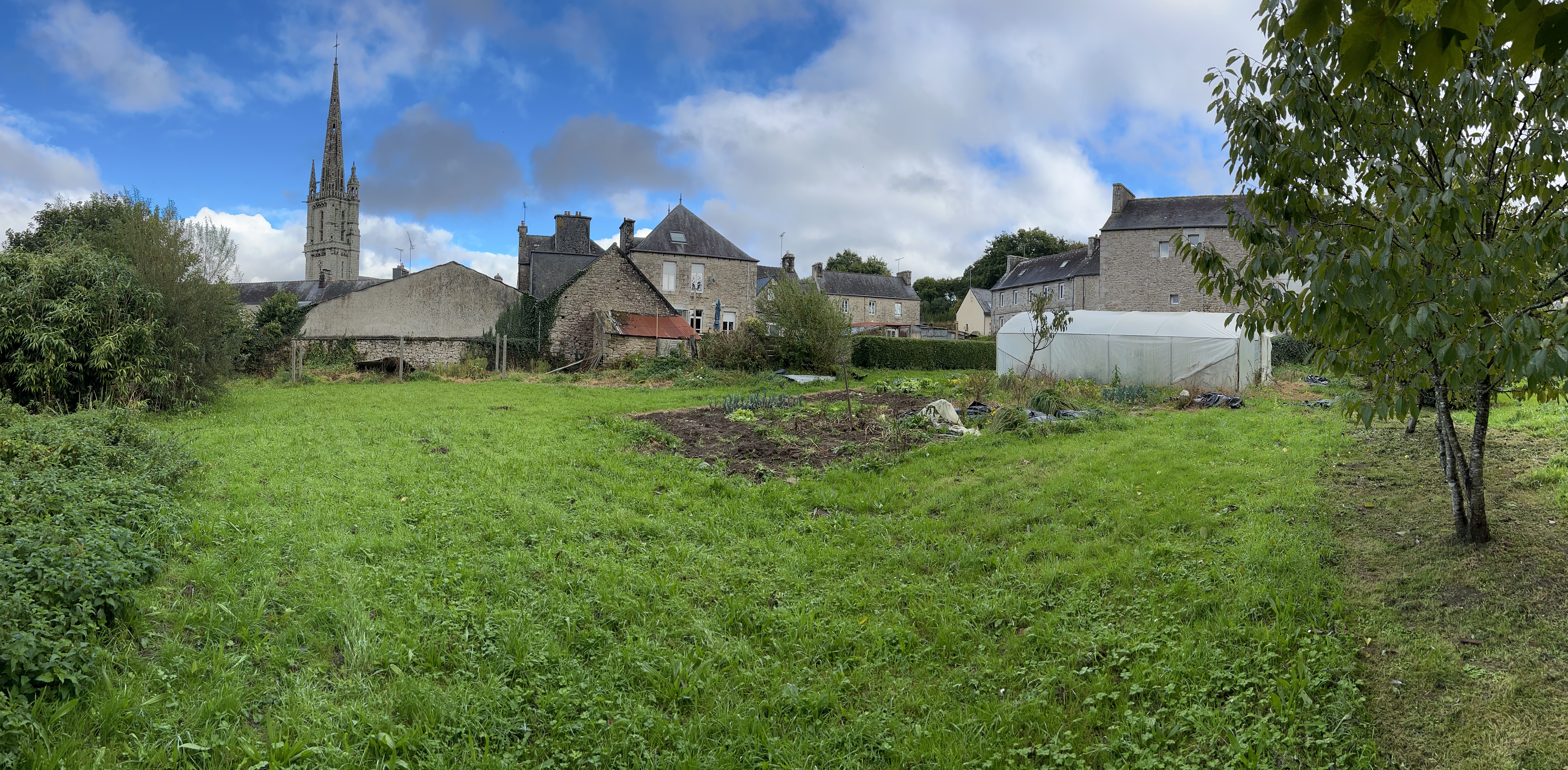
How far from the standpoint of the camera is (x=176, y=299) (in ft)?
45.0

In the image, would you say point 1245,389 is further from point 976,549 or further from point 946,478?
point 976,549

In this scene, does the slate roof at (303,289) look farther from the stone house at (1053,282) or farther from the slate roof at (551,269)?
the stone house at (1053,282)

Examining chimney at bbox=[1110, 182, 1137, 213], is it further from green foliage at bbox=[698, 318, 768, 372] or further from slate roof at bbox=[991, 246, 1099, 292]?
green foliage at bbox=[698, 318, 768, 372]

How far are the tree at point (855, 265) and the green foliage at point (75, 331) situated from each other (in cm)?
5983

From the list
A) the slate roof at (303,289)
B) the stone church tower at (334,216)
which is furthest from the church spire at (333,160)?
the slate roof at (303,289)

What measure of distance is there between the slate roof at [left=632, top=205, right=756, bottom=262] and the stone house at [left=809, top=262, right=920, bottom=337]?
54.5ft

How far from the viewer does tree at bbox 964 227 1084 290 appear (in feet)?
215

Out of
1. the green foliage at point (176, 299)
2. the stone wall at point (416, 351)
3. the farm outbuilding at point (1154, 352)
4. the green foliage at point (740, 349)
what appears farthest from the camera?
the stone wall at point (416, 351)

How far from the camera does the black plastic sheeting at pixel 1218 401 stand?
13.8m

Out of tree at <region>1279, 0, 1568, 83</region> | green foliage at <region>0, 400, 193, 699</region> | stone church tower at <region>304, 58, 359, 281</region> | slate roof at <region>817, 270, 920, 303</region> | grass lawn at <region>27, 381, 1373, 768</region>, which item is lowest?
grass lawn at <region>27, 381, 1373, 768</region>

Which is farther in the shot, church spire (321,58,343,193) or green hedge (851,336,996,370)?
church spire (321,58,343,193)

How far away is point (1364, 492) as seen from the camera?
6141 mm

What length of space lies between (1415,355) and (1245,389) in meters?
14.5

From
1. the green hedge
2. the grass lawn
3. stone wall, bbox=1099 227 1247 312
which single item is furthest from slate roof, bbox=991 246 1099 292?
the grass lawn
